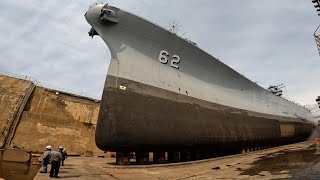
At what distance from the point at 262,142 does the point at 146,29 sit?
1380 centimetres

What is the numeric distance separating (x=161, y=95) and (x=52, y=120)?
13116mm

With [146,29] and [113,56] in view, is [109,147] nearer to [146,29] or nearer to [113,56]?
[113,56]

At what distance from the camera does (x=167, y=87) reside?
48.8ft

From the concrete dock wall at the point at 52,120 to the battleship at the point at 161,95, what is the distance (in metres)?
10.4

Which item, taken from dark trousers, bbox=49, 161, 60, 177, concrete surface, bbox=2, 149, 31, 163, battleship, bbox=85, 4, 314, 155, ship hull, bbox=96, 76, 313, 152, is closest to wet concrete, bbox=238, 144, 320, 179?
ship hull, bbox=96, 76, 313, 152

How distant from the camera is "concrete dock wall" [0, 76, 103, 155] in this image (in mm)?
20969

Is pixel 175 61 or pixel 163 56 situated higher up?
pixel 163 56

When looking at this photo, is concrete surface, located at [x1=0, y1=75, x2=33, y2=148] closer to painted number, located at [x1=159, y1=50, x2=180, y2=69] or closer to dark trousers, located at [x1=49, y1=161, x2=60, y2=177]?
painted number, located at [x1=159, y1=50, x2=180, y2=69]

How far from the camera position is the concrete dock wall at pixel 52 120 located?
826 inches

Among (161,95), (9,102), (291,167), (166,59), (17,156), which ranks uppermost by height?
(166,59)

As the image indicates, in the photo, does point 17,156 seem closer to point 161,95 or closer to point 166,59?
point 161,95

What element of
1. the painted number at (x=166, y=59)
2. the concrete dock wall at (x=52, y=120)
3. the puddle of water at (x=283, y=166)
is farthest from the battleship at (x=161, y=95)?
the concrete dock wall at (x=52, y=120)

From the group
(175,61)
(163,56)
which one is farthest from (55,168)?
(175,61)

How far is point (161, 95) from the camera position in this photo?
46.5 ft
